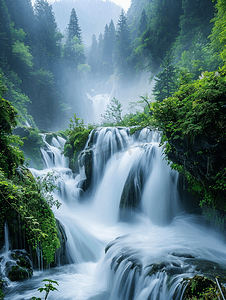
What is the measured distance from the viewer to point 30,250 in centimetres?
400

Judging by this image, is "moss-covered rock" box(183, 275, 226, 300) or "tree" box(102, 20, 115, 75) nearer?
"moss-covered rock" box(183, 275, 226, 300)

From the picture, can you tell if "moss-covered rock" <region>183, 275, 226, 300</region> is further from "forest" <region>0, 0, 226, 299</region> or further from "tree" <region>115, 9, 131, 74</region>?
"tree" <region>115, 9, 131, 74</region>

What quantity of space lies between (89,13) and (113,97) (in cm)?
12079

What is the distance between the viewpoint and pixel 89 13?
11200 cm

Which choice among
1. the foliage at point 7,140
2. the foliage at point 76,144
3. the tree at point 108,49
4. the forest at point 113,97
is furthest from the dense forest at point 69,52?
the foliage at point 7,140

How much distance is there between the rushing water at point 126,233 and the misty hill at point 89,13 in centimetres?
11147

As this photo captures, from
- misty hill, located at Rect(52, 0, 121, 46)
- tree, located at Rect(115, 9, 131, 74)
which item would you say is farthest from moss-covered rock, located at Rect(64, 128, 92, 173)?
misty hill, located at Rect(52, 0, 121, 46)

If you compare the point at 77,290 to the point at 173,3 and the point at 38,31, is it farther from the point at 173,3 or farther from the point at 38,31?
the point at 38,31

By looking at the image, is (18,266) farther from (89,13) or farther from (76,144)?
(89,13)

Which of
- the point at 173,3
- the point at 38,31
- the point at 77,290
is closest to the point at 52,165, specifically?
the point at 77,290

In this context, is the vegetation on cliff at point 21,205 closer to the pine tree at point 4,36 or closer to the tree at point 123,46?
the pine tree at point 4,36

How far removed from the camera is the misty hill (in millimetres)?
106125

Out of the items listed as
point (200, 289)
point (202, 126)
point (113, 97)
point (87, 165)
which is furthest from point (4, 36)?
point (200, 289)

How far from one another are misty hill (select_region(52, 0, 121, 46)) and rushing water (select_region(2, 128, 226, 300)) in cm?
11147
